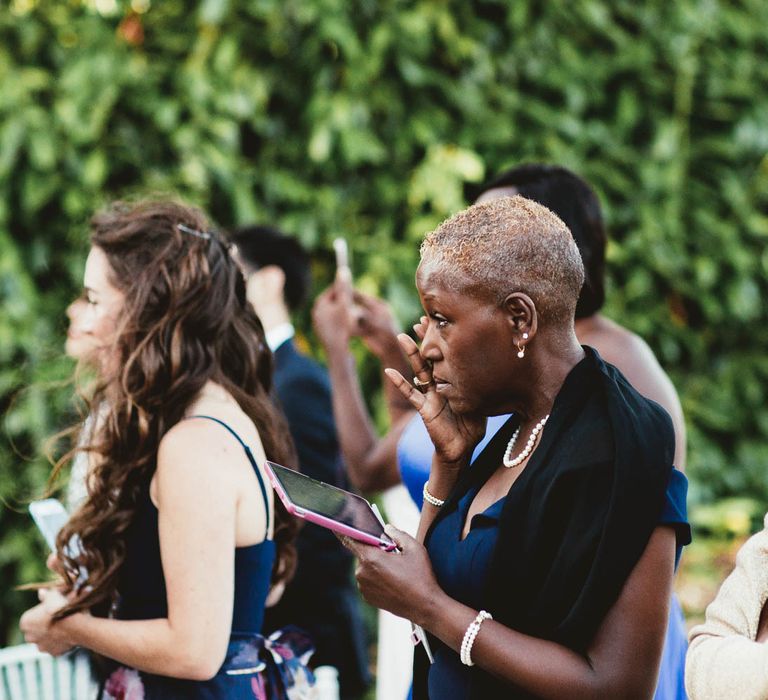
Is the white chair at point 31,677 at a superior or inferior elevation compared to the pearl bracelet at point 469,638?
inferior

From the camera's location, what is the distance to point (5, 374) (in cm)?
439

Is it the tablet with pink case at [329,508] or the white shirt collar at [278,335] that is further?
the white shirt collar at [278,335]

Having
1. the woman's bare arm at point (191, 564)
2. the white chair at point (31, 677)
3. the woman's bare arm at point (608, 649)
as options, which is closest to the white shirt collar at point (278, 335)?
the white chair at point (31, 677)

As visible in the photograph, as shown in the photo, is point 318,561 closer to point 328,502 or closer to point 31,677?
point 31,677

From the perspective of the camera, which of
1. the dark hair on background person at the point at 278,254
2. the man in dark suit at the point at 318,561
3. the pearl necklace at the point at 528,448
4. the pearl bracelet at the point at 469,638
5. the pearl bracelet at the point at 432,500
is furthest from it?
the dark hair on background person at the point at 278,254

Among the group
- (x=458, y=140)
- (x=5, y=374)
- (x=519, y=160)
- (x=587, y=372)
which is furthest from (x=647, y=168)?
(x=587, y=372)

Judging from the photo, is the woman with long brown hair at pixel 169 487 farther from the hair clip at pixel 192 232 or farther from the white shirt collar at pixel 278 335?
the white shirt collar at pixel 278 335

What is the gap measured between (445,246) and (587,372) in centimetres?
31

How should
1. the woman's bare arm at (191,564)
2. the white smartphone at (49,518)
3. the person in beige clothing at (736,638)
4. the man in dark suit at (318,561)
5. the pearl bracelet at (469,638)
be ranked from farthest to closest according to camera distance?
1. the man in dark suit at (318,561)
2. the white smartphone at (49,518)
3. the woman's bare arm at (191,564)
4. the pearl bracelet at (469,638)
5. the person in beige clothing at (736,638)

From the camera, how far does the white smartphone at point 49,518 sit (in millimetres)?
2398

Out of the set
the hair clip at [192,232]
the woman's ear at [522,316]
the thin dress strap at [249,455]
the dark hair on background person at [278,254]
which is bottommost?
the dark hair on background person at [278,254]

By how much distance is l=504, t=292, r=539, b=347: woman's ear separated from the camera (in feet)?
5.42

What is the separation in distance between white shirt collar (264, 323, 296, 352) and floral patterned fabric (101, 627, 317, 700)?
177 cm

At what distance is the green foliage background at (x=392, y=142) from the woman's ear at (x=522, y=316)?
310 cm
